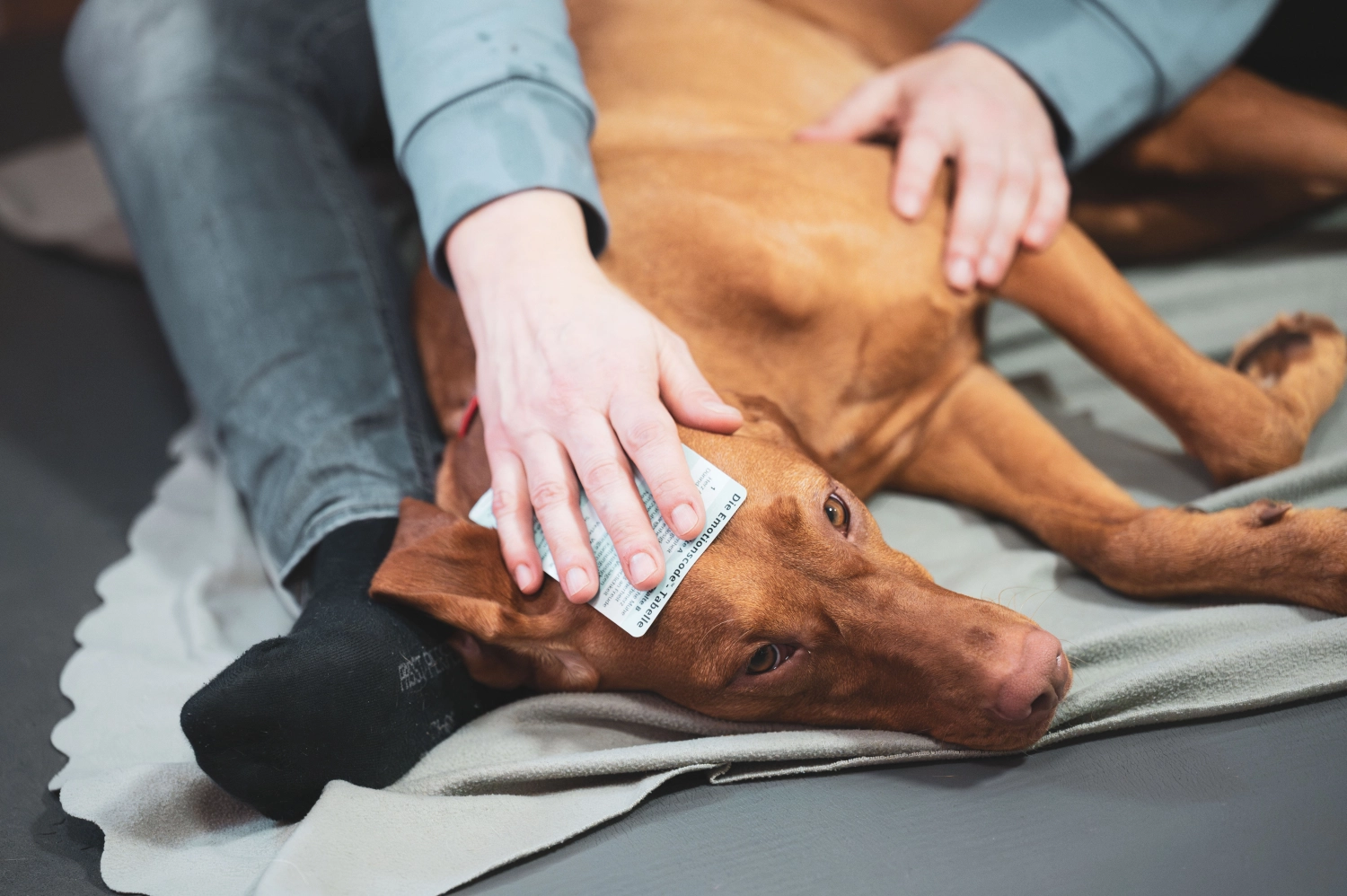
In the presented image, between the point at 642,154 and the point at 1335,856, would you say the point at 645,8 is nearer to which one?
the point at 642,154

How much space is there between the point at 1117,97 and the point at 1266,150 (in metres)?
0.54

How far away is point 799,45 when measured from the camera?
2916 mm

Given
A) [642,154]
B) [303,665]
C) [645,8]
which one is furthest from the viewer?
[645,8]

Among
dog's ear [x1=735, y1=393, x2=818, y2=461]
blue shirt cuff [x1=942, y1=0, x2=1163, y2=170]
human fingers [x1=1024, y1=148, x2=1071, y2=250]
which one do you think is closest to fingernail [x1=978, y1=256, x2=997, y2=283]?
human fingers [x1=1024, y1=148, x2=1071, y2=250]

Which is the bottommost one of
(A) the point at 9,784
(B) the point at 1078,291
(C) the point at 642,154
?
(A) the point at 9,784

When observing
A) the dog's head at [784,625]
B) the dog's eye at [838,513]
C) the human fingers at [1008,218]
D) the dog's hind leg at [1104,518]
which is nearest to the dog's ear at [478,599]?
the dog's head at [784,625]

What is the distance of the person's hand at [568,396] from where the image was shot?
1.49 metres

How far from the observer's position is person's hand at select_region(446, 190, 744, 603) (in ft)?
4.87

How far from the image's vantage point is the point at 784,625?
1.57m

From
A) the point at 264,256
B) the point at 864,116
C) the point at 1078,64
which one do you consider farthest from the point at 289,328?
the point at 1078,64

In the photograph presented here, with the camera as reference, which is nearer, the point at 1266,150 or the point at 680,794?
the point at 680,794

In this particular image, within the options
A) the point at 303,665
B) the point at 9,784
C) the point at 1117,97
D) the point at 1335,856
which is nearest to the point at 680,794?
the point at 303,665

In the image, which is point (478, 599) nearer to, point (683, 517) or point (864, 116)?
point (683, 517)

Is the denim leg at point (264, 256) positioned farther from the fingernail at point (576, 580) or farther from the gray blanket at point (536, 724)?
the fingernail at point (576, 580)
